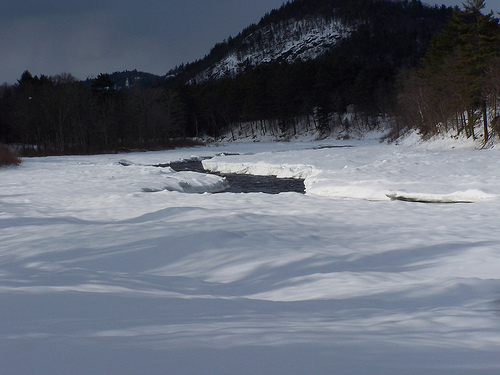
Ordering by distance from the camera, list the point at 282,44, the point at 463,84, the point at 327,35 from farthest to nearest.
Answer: the point at 282,44, the point at 327,35, the point at 463,84

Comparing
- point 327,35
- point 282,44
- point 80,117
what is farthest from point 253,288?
point 282,44

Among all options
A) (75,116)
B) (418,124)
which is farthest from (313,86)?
(75,116)

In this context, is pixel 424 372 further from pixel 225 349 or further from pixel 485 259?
pixel 485 259

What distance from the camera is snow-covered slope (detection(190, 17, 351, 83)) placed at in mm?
123519

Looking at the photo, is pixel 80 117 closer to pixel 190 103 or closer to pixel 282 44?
pixel 190 103

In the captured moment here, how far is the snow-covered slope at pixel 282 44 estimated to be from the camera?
123519mm

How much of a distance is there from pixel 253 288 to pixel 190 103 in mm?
69622

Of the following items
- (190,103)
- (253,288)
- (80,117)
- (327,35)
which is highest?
(327,35)

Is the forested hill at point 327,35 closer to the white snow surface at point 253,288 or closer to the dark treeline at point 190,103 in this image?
the dark treeline at point 190,103

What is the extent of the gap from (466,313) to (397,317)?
1.96 ft

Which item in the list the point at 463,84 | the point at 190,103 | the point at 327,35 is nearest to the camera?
the point at 463,84

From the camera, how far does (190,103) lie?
70.6 meters

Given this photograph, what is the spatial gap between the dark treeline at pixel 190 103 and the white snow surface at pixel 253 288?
41.3m

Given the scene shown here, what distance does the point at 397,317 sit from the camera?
2.88 meters
